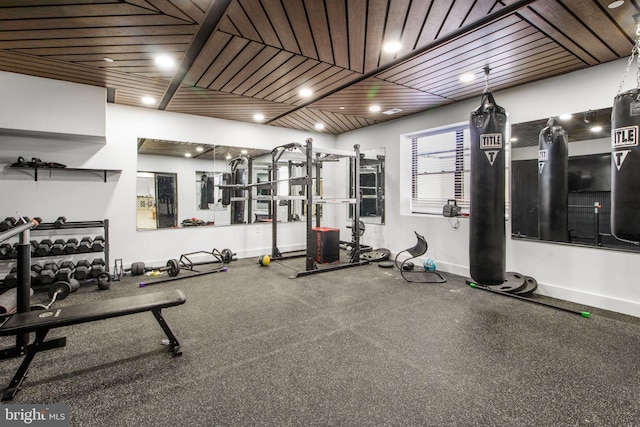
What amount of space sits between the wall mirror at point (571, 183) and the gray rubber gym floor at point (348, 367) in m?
1.14

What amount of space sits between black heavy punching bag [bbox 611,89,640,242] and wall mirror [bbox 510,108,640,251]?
3.22 feet

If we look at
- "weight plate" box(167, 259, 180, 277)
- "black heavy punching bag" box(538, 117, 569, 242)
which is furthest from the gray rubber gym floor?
"weight plate" box(167, 259, 180, 277)

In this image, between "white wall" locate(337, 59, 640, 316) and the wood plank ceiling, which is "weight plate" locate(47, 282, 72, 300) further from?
"white wall" locate(337, 59, 640, 316)

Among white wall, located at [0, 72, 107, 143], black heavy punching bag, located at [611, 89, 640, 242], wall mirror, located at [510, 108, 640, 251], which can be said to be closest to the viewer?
black heavy punching bag, located at [611, 89, 640, 242]

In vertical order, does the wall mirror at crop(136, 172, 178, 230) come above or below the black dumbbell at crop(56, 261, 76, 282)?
above

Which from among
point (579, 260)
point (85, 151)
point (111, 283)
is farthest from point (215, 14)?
point (579, 260)

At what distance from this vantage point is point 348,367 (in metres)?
2.18

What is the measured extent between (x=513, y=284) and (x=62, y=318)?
4.67 m

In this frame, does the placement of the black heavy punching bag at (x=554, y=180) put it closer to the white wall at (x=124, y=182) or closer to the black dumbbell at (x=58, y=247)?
the white wall at (x=124, y=182)

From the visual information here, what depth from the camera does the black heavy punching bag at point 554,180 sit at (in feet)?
10.8

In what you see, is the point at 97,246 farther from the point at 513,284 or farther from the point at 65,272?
the point at 513,284

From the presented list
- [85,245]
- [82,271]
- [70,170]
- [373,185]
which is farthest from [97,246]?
A: [373,185]

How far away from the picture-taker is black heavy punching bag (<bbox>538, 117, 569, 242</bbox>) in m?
3.30

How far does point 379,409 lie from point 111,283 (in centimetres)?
422
